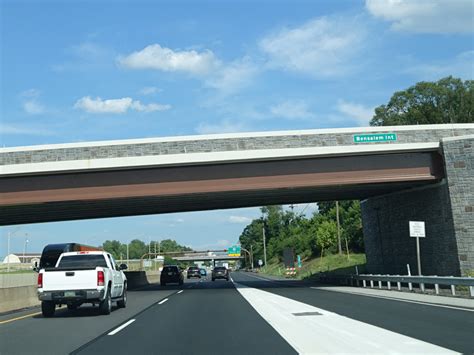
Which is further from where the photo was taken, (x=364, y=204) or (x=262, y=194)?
(x=364, y=204)

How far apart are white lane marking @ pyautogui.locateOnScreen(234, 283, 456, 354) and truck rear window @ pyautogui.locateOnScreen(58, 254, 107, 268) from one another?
6.50 meters

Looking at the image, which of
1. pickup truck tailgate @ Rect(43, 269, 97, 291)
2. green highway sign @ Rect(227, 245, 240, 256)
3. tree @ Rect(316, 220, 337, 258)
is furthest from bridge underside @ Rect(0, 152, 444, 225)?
green highway sign @ Rect(227, 245, 240, 256)

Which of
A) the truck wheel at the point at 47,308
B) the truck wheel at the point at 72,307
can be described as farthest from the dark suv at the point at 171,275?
the truck wheel at the point at 47,308

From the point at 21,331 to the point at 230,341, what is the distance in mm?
5874

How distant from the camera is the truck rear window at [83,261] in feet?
58.0

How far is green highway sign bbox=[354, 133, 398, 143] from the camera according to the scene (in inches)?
1071

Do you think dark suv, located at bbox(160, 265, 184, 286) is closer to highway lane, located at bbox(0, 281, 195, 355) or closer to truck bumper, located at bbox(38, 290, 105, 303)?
highway lane, located at bbox(0, 281, 195, 355)

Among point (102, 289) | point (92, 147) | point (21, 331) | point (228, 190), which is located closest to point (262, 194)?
point (228, 190)

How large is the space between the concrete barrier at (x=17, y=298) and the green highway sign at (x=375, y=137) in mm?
17616

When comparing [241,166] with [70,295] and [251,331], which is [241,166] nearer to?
[70,295]

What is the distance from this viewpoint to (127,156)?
88.4 feet

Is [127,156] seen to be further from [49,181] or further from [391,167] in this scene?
[391,167]

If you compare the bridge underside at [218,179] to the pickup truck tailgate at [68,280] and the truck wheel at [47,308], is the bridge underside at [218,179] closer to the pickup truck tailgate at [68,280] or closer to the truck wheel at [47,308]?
the truck wheel at [47,308]

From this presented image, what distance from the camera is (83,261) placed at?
58.2ft
